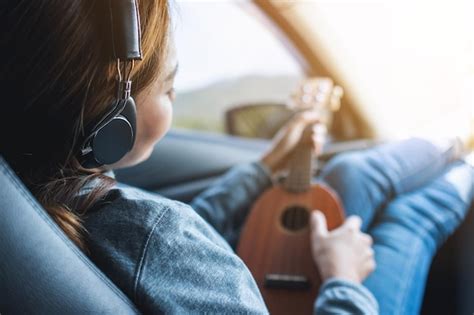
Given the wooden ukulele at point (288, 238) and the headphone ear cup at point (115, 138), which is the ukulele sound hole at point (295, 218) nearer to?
the wooden ukulele at point (288, 238)

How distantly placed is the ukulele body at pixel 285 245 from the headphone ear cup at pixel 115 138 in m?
0.45

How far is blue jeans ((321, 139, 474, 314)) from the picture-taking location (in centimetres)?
98

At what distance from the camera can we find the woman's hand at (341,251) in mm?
876

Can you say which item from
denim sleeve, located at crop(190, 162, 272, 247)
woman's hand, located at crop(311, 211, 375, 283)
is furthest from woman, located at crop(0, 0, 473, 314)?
denim sleeve, located at crop(190, 162, 272, 247)

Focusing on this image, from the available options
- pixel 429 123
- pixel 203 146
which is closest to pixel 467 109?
pixel 429 123

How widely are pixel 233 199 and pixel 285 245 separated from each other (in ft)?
0.47

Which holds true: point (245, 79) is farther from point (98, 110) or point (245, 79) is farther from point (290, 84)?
point (98, 110)

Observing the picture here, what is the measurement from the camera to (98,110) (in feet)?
1.78

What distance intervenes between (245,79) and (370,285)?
1.67 metres

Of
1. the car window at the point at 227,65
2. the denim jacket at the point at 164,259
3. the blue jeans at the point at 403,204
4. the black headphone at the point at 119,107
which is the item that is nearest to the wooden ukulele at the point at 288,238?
the blue jeans at the point at 403,204

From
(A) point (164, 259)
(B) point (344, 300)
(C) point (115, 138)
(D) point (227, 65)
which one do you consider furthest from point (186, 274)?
(D) point (227, 65)

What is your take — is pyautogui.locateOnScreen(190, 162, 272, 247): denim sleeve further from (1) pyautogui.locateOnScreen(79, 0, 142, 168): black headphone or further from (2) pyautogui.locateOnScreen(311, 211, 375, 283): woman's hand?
(1) pyautogui.locateOnScreen(79, 0, 142, 168): black headphone

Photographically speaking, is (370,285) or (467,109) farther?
(467,109)

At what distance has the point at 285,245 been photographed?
39.3 inches
